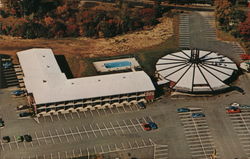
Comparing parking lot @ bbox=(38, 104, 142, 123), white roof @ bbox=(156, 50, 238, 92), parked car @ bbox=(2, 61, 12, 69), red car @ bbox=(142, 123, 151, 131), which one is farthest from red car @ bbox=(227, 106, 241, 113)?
parked car @ bbox=(2, 61, 12, 69)

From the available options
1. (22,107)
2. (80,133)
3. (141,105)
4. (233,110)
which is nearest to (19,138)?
(22,107)

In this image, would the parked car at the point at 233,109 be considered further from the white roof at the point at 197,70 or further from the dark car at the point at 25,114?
the dark car at the point at 25,114

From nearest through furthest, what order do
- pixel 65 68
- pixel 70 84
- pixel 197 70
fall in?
Answer: 1. pixel 70 84
2. pixel 197 70
3. pixel 65 68

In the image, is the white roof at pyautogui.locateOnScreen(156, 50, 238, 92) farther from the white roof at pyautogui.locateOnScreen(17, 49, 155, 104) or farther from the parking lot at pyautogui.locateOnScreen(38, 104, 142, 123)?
the parking lot at pyautogui.locateOnScreen(38, 104, 142, 123)

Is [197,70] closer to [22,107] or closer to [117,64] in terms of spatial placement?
[117,64]

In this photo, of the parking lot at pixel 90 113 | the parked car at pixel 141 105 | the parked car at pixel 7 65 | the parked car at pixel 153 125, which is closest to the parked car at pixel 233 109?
the parked car at pixel 153 125
